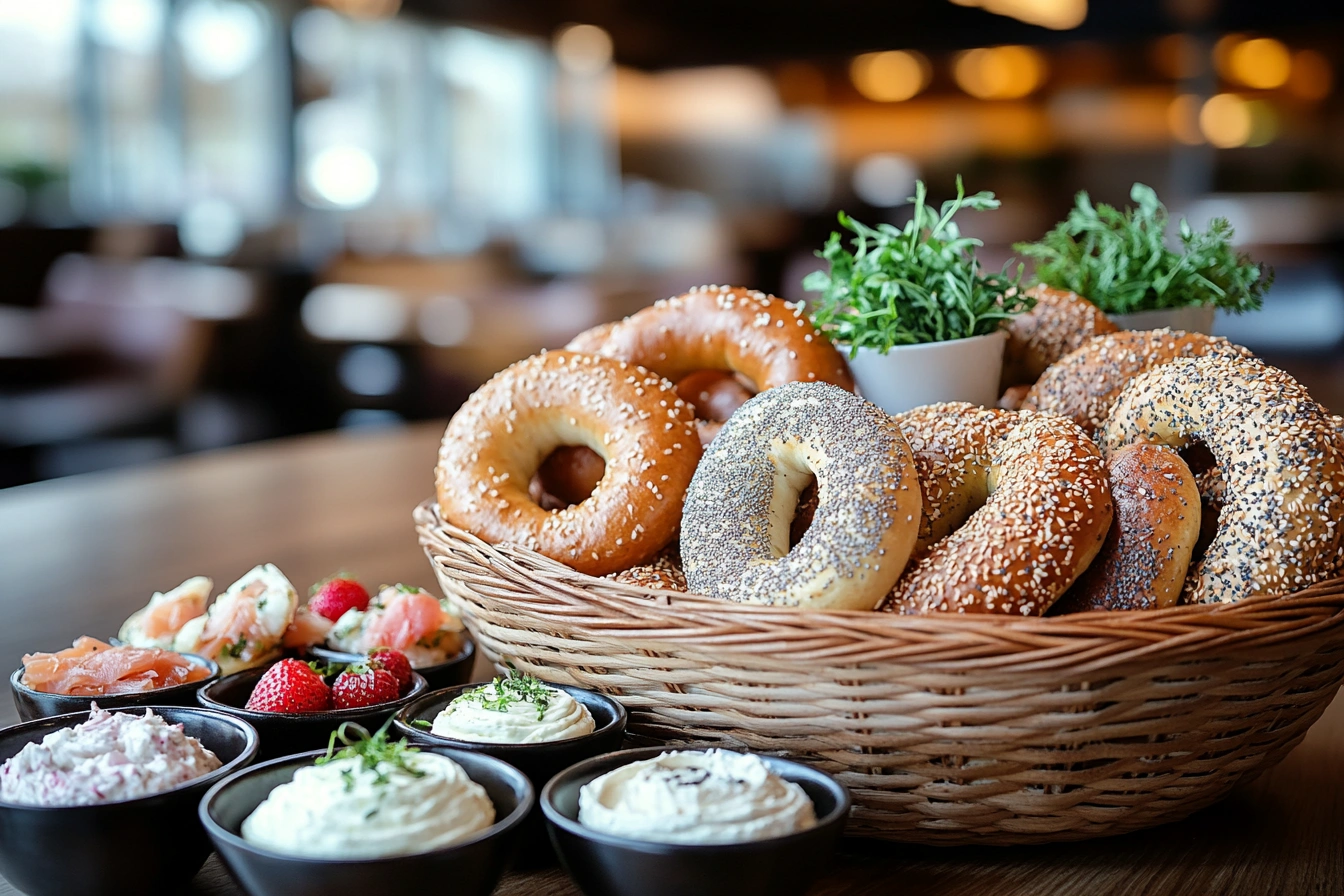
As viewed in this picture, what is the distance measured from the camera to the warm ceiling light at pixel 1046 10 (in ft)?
31.7

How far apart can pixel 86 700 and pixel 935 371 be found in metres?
1.02

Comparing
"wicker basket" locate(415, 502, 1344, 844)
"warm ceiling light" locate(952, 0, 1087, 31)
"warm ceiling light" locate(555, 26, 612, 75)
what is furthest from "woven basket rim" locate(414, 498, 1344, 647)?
"warm ceiling light" locate(555, 26, 612, 75)

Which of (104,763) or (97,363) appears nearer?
(104,763)

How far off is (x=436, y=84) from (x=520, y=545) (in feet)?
33.0

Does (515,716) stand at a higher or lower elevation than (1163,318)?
lower

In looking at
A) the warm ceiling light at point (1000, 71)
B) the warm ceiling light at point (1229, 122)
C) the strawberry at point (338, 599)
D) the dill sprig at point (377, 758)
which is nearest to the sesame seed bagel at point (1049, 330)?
Result: the strawberry at point (338, 599)

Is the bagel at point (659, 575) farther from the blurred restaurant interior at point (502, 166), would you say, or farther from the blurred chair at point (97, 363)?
the blurred chair at point (97, 363)

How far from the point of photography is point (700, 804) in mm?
911

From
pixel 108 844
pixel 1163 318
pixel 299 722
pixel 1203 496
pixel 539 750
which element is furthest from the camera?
pixel 1163 318

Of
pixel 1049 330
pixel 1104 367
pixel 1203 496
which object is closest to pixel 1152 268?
pixel 1049 330

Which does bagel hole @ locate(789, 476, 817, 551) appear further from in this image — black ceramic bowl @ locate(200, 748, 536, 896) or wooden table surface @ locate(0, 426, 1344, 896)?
black ceramic bowl @ locate(200, 748, 536, 896)

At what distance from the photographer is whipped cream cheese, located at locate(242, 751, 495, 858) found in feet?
2.86

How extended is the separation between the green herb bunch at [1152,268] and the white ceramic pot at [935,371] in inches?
12.7

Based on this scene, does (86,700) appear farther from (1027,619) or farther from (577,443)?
(1027,619)
